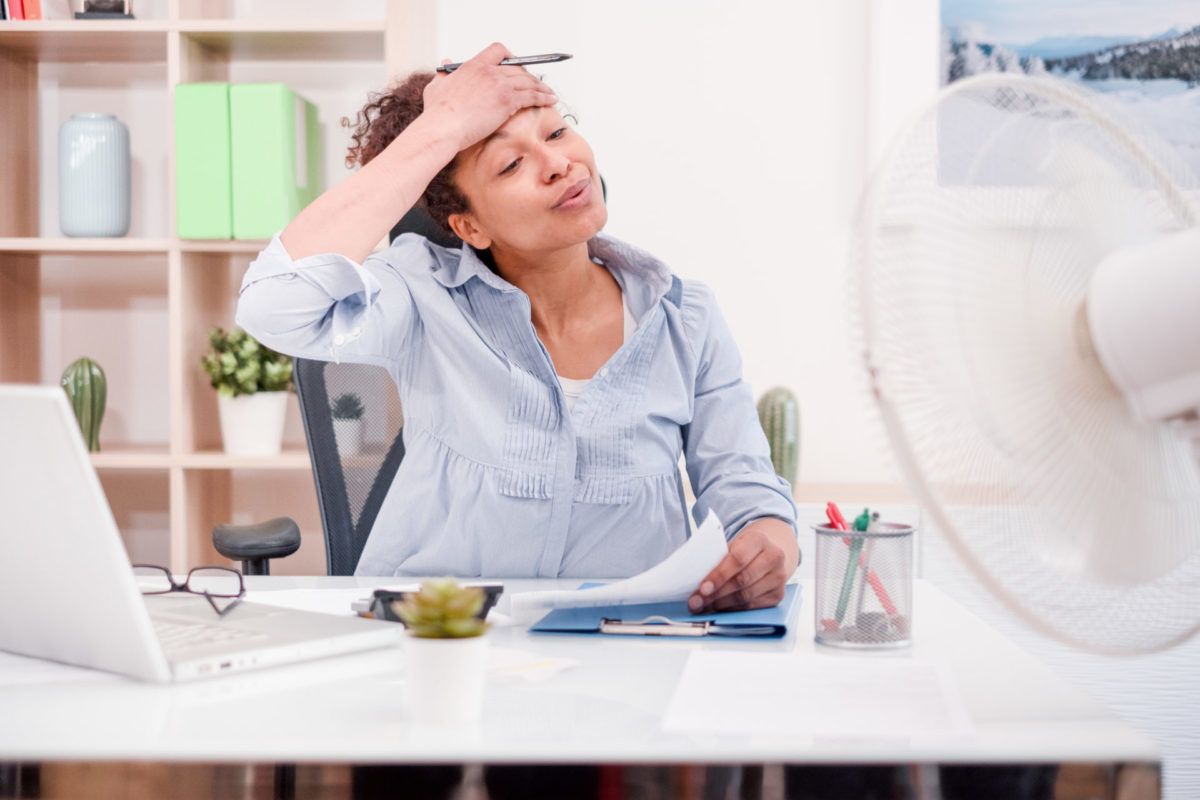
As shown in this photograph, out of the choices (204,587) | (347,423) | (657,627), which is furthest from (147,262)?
(657,627)

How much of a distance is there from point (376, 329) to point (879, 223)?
841mm

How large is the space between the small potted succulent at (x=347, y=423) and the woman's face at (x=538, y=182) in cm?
38

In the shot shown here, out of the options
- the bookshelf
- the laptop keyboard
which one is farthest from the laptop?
the bookshelf

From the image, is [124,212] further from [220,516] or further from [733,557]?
[733,557]

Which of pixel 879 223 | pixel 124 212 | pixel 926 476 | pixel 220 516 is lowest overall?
pixel 220 516

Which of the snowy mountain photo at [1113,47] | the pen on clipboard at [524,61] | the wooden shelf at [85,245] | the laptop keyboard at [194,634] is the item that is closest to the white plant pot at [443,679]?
the laptop keyboard at [194,634]

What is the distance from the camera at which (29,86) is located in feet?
8.46

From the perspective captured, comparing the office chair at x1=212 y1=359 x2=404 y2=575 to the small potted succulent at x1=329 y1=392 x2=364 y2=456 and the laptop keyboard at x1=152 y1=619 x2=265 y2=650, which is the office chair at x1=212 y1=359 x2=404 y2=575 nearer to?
the small potted succulent at x1=329 y1=392 x2=364 y2=456

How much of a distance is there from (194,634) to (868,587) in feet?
1.77

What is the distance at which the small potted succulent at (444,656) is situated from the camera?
68 cm

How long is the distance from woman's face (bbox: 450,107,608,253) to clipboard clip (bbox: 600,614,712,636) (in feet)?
1.92

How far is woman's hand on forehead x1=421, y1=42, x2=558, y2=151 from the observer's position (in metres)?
1.35

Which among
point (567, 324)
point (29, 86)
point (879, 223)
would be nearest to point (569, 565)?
point (567, 324)

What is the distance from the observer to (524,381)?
1.38 m
